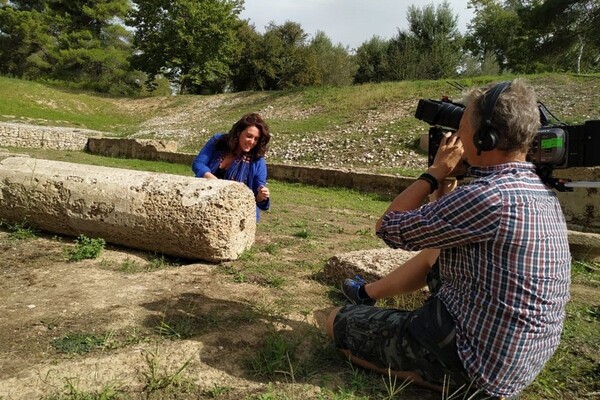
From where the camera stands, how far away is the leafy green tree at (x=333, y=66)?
3671cm


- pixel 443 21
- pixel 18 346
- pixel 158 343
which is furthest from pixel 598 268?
pixel 443 21

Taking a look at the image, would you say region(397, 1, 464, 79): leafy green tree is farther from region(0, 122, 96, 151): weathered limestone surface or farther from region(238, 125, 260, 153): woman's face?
region(238, 125, 260, 153): woman's face

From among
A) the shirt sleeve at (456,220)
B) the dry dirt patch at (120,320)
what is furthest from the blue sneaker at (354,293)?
the shirt sleeve at (456,220)

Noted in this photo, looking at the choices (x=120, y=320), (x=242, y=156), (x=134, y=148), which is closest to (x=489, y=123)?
(x=120, y=320)

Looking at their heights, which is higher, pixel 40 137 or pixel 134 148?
pixel 40 137

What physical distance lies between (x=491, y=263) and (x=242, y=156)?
10.3 feet

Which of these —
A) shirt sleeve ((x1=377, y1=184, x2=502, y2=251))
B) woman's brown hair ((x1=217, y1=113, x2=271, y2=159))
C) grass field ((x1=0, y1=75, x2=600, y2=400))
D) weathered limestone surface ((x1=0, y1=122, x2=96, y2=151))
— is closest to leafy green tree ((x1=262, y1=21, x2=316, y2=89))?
weathered limestone surface ((x1=0, y1=122, x2=96, y2=151))

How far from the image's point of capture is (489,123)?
6.48 feet

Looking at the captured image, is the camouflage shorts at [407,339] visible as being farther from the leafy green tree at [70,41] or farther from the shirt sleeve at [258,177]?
the leafy green tree at [70,41]

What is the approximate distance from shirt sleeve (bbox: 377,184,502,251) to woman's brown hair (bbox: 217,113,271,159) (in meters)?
2.76

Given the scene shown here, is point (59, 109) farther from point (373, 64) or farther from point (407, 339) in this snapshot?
point (407, 339)

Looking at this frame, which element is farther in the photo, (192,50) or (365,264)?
(192,50)

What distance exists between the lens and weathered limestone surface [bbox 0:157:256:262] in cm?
380

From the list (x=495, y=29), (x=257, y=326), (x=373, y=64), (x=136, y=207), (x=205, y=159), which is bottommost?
(x=257, y=326)
